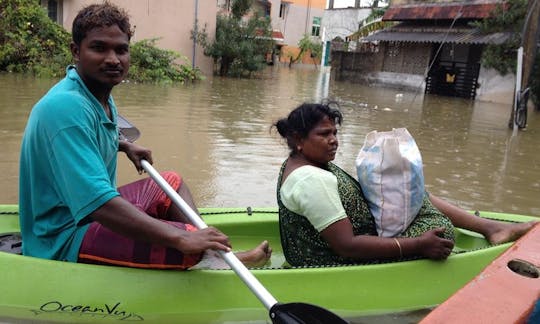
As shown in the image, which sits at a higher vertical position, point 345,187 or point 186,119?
point 345,187

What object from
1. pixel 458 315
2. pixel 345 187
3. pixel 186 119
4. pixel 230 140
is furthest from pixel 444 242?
pixel 186 119

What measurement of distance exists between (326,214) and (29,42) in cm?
1338

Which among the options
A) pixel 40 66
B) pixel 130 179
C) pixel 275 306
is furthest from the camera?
pixel 40 66

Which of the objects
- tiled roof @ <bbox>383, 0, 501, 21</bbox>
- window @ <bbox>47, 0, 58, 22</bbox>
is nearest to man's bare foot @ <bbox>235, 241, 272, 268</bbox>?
tiled roof @ <bbox>383, 0, 501, 21</bbox>

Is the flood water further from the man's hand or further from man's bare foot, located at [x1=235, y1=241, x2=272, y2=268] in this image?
the man's hand

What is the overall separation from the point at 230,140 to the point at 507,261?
5.29m

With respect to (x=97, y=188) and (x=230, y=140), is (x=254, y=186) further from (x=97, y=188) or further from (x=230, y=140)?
(x=97, y=188)

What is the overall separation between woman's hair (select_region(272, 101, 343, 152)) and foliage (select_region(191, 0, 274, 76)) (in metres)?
16.1

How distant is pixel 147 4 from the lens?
1628 centimetres

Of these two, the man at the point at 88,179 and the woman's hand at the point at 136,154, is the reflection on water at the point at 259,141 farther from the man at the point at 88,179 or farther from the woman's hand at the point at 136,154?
the man at the point at 88,179

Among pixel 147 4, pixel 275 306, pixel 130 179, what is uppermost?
pixel 147 4

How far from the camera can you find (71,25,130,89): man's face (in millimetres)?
1912

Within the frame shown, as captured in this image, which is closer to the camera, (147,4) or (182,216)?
(182,216)

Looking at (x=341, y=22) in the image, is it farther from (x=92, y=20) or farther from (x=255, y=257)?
(x=92, y=20)
